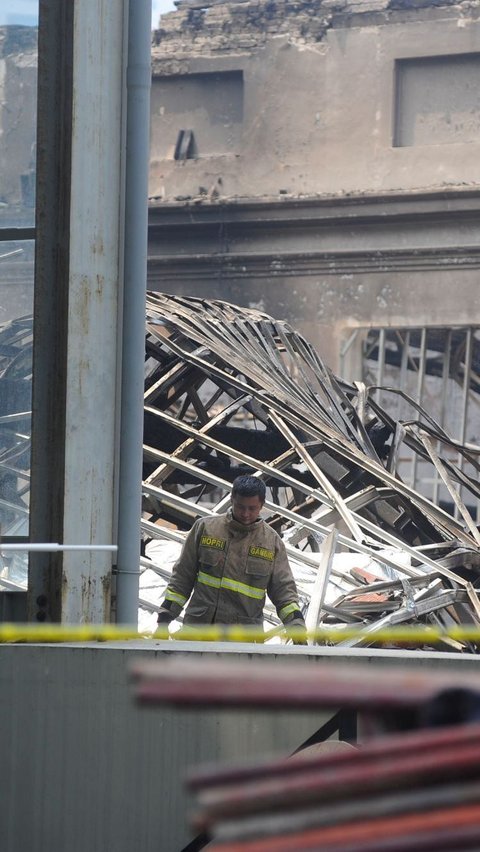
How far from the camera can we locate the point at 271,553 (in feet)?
21.6

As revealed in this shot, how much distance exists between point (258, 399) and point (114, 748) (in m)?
6.91

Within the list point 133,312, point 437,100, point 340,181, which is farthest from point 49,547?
point 437,100

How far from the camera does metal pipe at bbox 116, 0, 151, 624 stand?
494cm

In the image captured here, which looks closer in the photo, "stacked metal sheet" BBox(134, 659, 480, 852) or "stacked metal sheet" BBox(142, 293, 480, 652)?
"stacked metal sheet" BBox(134, 659, 480, 852)

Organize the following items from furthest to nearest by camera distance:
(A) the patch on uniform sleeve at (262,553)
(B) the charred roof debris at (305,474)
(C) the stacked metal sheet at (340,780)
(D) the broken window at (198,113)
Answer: (D) the broken window at (198,113), (B) the charred roof debris at (305,474), (A) the patch on uniform sleeve at (262,553), (C) the stacked metal sheet at (340,780)

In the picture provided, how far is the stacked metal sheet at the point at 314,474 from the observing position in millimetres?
8633

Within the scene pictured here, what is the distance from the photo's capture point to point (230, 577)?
650 centimetres

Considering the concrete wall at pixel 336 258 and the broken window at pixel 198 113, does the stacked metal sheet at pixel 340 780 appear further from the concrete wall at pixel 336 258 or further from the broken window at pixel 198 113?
the broken window at pixel 198 113

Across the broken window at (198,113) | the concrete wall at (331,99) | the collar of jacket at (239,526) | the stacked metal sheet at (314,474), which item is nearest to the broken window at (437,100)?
the concrete wall at (331,99)

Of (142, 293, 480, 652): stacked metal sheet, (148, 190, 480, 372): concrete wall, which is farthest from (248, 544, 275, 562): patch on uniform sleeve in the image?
(148, 190, 480, 372): concrete wall

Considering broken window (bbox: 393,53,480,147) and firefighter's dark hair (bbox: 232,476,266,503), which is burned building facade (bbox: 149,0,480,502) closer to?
broken window (bbox: 393,53,480,147)

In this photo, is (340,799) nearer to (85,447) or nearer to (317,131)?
(85,447)

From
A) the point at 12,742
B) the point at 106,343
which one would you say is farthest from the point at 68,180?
the point at 12,742

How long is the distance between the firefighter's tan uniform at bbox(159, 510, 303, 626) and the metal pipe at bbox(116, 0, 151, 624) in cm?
155
